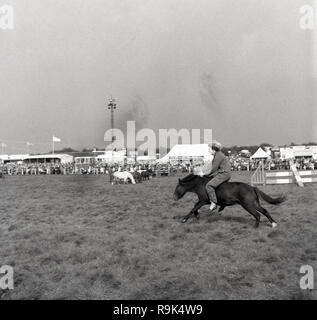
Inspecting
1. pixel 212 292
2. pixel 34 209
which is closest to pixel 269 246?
pixel 212 292

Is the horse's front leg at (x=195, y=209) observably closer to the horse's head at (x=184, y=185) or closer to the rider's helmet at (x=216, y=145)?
the horse's head at (x=184, y=185)

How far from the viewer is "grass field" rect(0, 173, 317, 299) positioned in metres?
4.82

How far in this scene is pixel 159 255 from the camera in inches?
248

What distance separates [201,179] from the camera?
30.2ft

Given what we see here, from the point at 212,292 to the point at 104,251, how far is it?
2.65m

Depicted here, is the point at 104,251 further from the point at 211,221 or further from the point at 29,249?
the point at 211,221

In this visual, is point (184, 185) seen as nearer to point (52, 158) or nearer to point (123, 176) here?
point (123, 176)

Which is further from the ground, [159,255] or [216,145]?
[216,145]

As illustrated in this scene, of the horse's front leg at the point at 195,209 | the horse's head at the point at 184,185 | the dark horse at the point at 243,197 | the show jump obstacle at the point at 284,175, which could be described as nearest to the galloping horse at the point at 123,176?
the show jump obstacle at the point at 284,175

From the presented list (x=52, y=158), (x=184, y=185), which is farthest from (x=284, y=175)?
(x=52, y=158)

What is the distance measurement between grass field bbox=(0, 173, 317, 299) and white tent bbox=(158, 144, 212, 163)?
1732 inches

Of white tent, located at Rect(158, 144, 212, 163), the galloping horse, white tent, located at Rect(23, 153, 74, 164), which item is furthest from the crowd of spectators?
white tent, located at Rect(23, 153, 74, 164)

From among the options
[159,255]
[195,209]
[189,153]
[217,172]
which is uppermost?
[189,153]

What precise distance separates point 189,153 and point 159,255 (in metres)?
49.3
